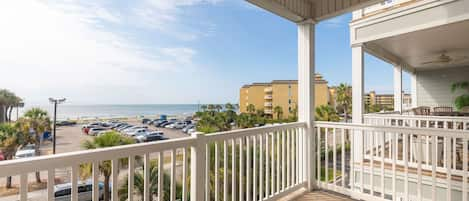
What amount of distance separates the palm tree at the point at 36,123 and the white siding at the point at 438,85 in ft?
33.5

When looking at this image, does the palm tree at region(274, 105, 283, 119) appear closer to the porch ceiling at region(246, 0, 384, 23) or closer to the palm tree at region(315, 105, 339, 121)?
the palm tree at region(315, 105, 339, 121)

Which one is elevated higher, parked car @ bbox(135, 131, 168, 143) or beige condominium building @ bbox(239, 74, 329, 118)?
beige condominium building @ bbox(239, 74, 329, 118)

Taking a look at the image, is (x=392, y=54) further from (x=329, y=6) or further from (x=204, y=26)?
(x=204, y=26)

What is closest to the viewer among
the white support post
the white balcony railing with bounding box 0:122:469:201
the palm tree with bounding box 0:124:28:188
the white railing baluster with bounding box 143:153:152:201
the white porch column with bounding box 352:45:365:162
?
the white balcony railing with bounding box 0:122:469:201

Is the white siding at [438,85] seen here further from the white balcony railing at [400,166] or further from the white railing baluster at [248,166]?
the white railing baluster at [248,166]

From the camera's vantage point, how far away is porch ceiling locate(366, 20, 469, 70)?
3.94 meters

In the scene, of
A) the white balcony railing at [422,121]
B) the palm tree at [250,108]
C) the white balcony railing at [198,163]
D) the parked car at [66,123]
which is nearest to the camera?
the white balcony railing at [198,163]

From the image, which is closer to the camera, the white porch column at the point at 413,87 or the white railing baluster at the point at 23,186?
the white railing baluster at the point at 23,186

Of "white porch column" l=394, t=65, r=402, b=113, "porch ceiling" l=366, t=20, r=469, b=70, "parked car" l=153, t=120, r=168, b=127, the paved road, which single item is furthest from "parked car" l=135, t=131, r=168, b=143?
"white porch column" l=394, t=65, r=402, b=113

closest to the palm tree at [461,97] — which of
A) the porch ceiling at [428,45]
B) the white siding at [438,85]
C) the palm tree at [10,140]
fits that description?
the white siding at [438,85]

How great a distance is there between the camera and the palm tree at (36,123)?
199 centimetres

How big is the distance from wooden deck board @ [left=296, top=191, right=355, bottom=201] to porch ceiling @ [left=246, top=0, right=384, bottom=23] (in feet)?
7.19

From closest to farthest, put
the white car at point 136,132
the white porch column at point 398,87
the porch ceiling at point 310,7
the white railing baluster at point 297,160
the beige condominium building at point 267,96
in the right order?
the white car at point 136,132, the porch ceiling at point 310,7, the white railing baluster at point 297,160, the beige condominium building at point 267,96, the white porch column at point 398,87

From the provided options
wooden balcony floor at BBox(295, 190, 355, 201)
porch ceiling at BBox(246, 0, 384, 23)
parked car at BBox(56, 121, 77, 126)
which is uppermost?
porch ceiling at BBox(246, 0, 384, 23)
